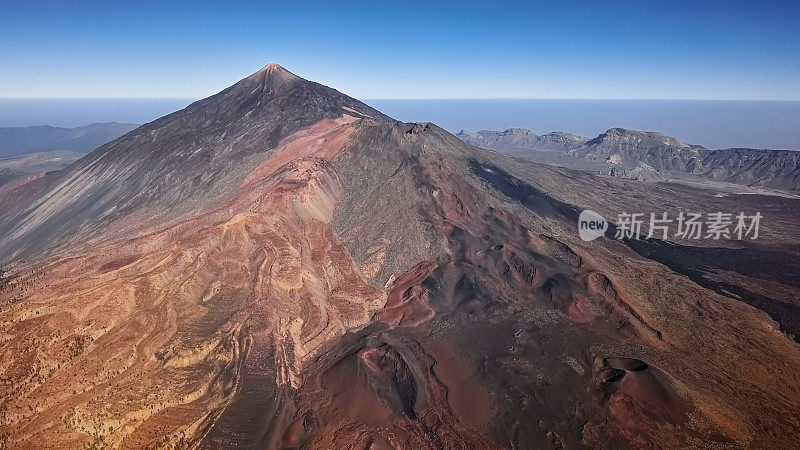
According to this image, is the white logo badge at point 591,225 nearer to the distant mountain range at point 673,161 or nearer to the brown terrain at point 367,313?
the brown terrain at point 367,313

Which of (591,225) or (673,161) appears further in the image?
(673,161)

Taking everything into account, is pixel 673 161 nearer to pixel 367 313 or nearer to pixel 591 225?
pixel 591 225

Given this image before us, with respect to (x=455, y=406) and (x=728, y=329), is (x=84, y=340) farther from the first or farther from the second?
(x=728, y=329)

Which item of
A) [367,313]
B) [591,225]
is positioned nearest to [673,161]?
[591,225]

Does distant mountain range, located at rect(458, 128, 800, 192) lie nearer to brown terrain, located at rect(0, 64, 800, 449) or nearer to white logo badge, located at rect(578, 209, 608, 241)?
brown terrain, located at rect(0, 64, 800, 449)

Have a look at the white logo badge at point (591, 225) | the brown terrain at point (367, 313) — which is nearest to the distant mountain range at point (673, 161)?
the brown terrain at point (367, 313)
